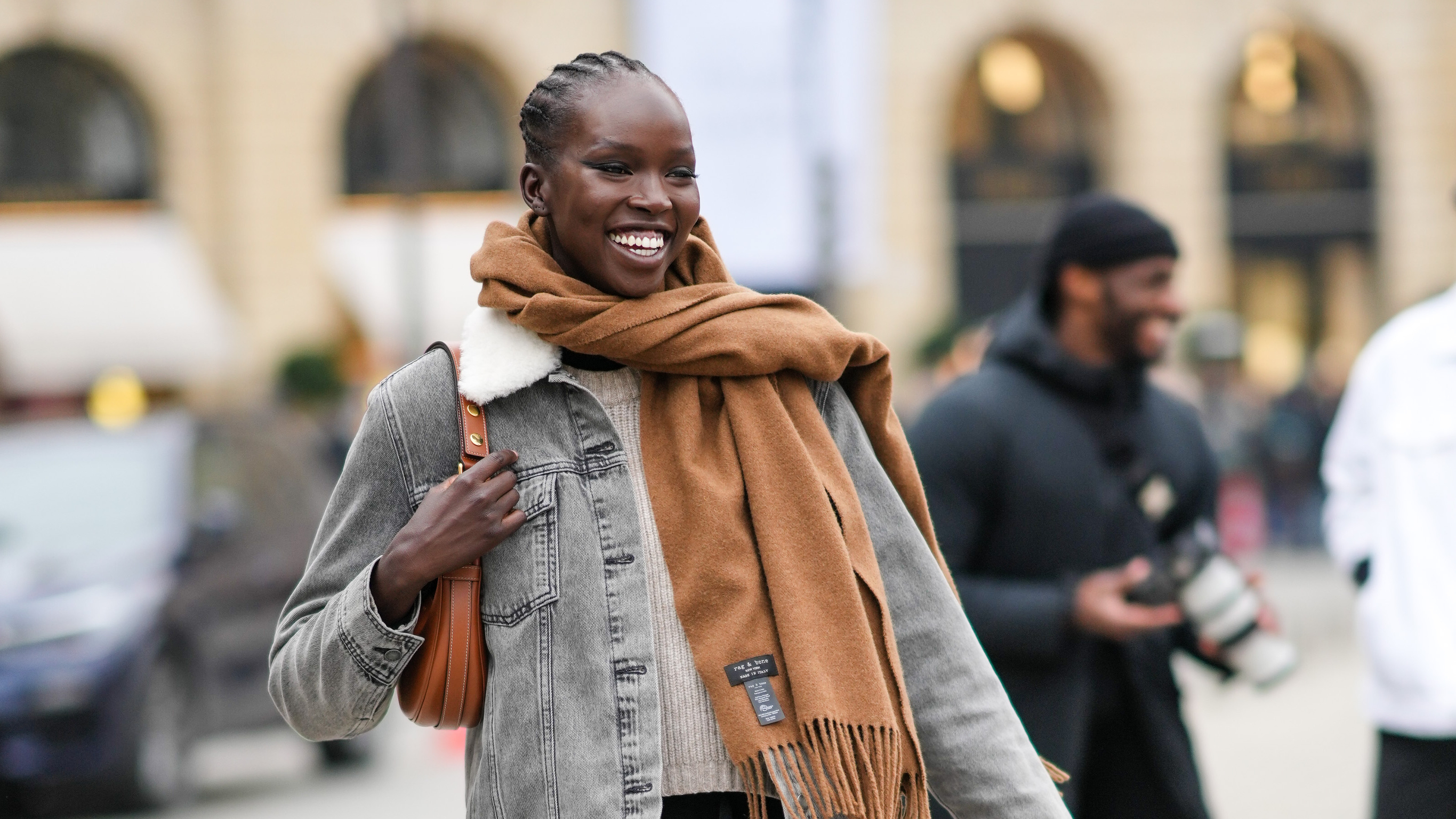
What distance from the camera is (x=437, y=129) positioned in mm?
24609

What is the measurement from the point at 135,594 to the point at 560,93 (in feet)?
20.8

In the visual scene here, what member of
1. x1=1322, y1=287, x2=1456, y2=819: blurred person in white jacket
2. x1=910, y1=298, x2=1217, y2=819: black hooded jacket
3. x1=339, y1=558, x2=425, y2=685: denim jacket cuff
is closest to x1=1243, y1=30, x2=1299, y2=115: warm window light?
x1=1322, y1=287, x2=1456, y2=819: blurred person in white jacket

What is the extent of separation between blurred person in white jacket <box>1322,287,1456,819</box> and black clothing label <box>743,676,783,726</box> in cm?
207

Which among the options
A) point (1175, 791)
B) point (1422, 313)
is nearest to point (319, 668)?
point (1175, 791)

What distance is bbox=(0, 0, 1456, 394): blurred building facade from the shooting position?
22.8 metres

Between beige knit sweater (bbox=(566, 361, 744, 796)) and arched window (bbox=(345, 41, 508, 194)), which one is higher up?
arched window (bbox=(345, 41, 508, 194))

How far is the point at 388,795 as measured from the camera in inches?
354

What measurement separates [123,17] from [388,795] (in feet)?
54.2

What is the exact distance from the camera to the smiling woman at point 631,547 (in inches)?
90.7

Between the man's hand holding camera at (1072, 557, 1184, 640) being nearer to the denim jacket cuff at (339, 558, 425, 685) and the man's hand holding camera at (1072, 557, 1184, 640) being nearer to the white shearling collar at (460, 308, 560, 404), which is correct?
the white shearling collar at (460, 308, 560, 404)

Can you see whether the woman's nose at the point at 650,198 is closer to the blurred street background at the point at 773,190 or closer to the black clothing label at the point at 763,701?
the black clothing label at the point at 763,701

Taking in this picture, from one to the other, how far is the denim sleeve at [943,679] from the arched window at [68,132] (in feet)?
72.8

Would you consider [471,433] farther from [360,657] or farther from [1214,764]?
[1214,764]

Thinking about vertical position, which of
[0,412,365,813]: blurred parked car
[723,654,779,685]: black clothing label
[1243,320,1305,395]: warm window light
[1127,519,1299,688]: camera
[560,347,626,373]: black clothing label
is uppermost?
[560,347,626,373]: black clothing label
